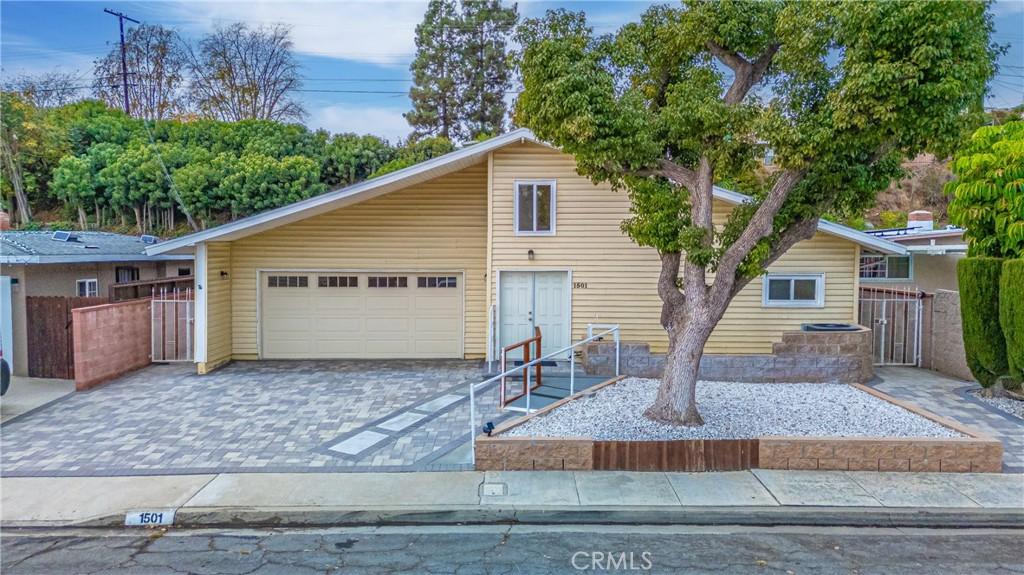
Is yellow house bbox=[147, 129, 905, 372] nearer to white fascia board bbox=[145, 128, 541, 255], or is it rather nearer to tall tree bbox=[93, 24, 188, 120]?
white fascia board bbox=[145, 128, 541, 255]

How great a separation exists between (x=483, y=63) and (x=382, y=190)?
19283 millimetres

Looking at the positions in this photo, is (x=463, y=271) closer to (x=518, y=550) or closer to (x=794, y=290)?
(x=794, y=290)

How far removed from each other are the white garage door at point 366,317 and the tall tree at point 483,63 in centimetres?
1722

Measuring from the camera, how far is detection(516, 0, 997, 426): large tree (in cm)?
578

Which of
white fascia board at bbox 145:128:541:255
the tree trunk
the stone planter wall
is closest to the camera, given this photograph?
the tree trunk

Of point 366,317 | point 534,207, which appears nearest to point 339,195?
point 366,317

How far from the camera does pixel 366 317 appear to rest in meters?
13.2

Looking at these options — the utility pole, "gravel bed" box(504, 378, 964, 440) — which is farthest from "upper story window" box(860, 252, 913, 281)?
the utility pole

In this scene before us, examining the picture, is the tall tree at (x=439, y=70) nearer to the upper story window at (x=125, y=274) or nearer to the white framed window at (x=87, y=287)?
the upper story window at (x=125, y=274)

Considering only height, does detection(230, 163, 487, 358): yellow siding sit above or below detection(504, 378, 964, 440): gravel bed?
above

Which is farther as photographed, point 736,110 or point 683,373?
point 683,373

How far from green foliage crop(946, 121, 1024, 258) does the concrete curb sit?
550 cm

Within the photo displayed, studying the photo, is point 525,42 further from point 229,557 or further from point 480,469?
point 229,557

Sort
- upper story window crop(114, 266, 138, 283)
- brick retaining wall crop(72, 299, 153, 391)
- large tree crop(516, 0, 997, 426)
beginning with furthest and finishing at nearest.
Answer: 1. upper story window crop(114, 266, 138, 283)
2. brick retaining wall crop(72, 299, 153, 391)
3. large tree crop(516, 0, 997, 426)
